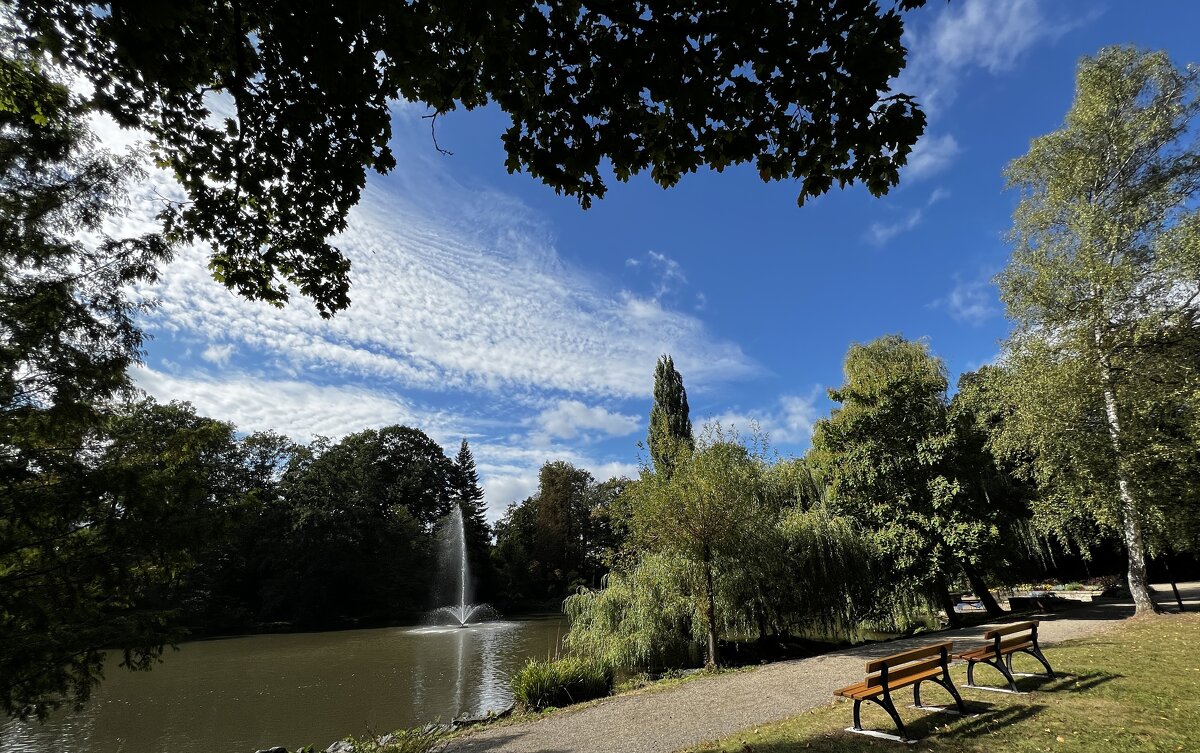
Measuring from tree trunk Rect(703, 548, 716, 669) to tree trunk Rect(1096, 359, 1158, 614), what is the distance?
A: 30.7 feet

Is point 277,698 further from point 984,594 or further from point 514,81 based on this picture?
point 984,594

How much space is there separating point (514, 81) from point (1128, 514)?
15895mm

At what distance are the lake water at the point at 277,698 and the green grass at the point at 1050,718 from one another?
7.33m

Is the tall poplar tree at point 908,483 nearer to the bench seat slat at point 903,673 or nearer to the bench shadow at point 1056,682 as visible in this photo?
the bench shadow at point 1056,682

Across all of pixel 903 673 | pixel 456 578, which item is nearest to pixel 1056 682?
pixel 903 673

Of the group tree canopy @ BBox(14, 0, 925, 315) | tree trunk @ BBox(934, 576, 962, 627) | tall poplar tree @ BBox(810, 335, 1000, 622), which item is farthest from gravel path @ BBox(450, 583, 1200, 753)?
tree canopy @ BBox(14, 0, 925, 315)

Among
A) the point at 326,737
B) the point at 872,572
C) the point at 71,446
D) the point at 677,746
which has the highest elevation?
the point at 71,446

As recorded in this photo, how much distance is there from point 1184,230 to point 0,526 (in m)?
19.7

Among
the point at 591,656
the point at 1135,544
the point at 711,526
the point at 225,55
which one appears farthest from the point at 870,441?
the point at 225,55

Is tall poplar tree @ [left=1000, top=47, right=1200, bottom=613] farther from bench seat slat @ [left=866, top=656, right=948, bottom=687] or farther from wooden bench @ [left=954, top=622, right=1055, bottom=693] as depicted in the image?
bench seat slat @ [left=866, top=656, right=948, bottom=687]

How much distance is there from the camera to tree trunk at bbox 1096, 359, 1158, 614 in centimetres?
1191

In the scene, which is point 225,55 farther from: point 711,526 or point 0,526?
point 711,526

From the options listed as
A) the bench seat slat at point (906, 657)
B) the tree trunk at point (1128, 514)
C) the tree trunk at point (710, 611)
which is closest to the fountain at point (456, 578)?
the tree trunk at point (710, 611)

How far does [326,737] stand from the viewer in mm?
9688
